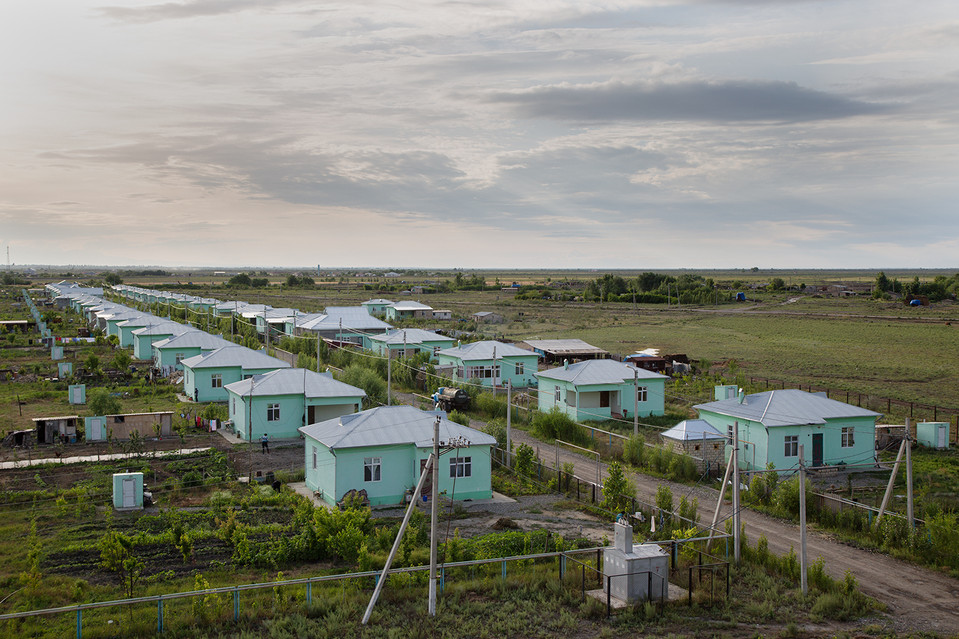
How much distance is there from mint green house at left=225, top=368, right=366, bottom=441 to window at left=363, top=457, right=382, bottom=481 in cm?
1099

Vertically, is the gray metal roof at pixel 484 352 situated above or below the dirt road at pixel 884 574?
above

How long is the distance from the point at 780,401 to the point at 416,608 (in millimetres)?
20404

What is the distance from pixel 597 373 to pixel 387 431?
1692cm

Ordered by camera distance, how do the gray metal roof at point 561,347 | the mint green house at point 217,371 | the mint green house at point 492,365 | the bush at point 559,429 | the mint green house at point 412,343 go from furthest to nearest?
the mint green house at point 412,343
the gray metal roof at point 561,347
the mint green house at point 492,365
the mint green house at point 217,371
the bush at point 559,429

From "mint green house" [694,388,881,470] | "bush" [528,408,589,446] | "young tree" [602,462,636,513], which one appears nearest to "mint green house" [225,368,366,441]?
"bush" [528,408,589,446]

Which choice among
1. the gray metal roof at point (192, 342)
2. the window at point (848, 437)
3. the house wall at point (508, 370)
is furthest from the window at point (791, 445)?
the gray metal roof at point (192, 342)

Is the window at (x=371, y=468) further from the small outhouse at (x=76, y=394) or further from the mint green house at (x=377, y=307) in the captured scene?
the mint green house at (x=377, y=307)

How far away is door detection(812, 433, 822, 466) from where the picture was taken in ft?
101

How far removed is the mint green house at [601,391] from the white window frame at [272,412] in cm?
1394

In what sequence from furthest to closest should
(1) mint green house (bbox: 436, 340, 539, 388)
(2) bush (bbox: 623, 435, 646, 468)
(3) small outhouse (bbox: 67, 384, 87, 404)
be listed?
(1) mint green house (bbox: 436, 340, 539, 388)
(3) small outhouse (bbox: 67, 384, 87, 404)
(2) bush (bbox: 623, 435, 646, 468)

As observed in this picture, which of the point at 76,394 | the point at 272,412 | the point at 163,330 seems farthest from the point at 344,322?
the point at 272,412

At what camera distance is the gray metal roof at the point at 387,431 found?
26141 mm

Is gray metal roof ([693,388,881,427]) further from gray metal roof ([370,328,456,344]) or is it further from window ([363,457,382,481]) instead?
gray metal roof ([370,328,456,344])

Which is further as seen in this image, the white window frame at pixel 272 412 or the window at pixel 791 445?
the white window frame at pixel 272 412
